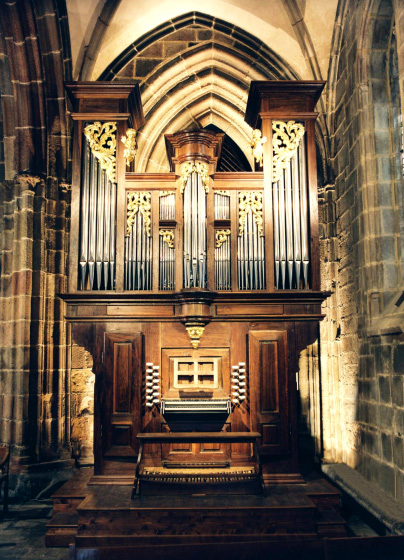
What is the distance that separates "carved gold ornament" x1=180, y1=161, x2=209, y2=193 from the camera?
289 inches

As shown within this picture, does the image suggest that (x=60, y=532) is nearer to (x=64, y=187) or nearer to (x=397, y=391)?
(x=397, y=391)

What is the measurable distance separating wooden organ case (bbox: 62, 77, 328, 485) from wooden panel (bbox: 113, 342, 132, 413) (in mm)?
13

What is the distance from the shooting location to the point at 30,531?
6602 millimetres

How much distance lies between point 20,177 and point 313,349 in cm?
557

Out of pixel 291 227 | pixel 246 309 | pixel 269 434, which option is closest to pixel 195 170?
pixel 291 227

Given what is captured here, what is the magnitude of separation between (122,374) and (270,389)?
78.1 inches

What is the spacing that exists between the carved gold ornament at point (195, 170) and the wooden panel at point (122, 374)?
229 centimetres

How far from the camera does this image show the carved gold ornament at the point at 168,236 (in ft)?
24.2

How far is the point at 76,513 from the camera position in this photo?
21.5ft

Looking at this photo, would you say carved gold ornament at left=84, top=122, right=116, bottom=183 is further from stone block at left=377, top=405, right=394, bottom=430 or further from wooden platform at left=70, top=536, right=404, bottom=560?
wooden platform at left=70, top=536, right=404, bottom=560

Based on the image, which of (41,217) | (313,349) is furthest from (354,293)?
(41,217)

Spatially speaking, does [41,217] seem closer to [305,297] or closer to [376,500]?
[305,297]

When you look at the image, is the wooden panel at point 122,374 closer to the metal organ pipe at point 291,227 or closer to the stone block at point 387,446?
the metal organ pipe at point 291,227

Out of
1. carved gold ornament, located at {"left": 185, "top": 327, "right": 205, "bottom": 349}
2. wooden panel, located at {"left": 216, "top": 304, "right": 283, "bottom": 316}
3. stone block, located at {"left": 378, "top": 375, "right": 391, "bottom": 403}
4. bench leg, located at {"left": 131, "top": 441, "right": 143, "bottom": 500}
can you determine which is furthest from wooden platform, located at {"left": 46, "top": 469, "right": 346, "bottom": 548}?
wooden panel, located at {"left": 216, "top": 304, "right": 283, "bottom": 316}
